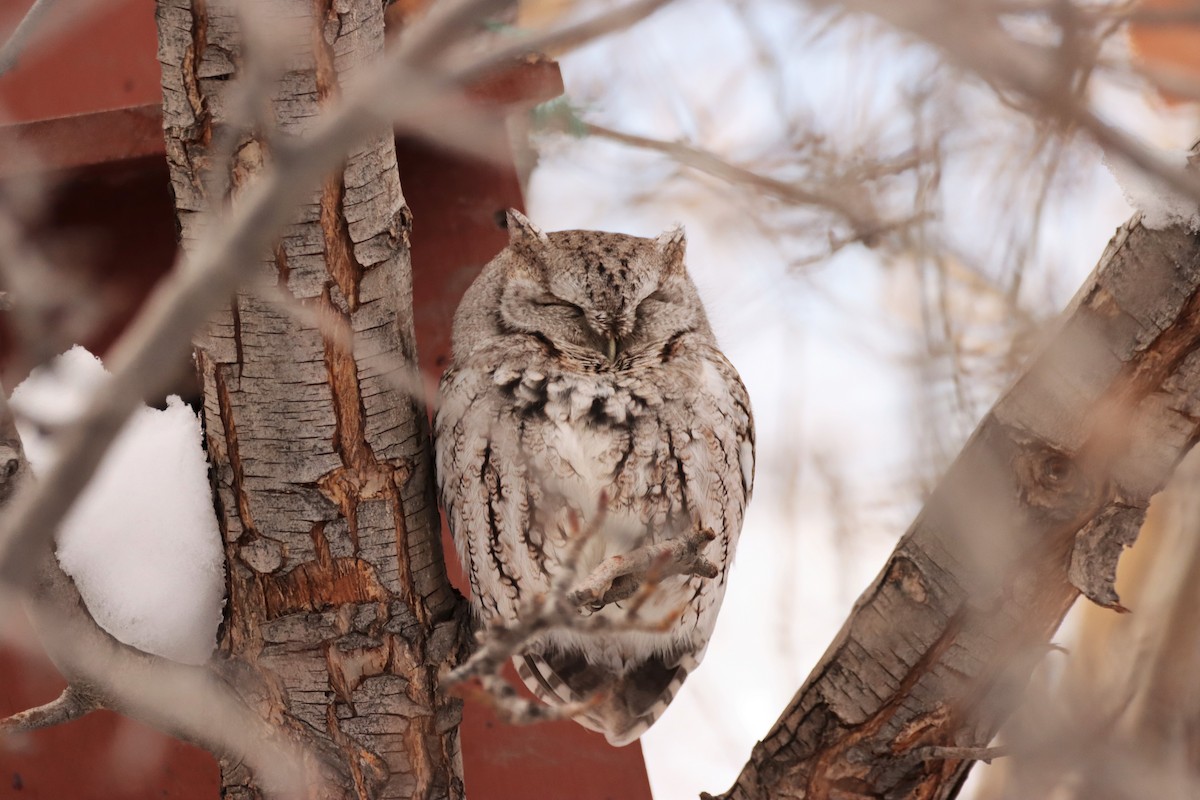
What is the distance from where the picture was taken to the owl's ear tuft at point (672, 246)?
7.60 ft

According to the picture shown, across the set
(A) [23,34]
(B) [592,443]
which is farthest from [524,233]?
(A) [23,34]

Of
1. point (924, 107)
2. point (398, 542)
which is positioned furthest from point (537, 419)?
point (924, 107)

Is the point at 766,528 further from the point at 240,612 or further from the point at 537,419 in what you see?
the point at 240,612

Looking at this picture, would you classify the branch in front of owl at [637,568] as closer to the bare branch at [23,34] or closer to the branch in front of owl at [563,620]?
the branch in front of owl at [563,620]

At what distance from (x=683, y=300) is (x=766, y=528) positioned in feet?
7.01

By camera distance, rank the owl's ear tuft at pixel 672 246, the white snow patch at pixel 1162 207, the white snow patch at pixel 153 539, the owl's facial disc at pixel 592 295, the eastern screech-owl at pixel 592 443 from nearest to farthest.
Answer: the white snow patch at pixel 1162 207, the white snow patch at pixel 153 539, the eastern screech-owl at pixel 592 443, the owl's facial disc at pixel 592 295, the owl's ear tuft at pixel 672 246

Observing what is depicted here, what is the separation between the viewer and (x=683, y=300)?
90.8 inches

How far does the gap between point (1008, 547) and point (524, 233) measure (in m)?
1.10

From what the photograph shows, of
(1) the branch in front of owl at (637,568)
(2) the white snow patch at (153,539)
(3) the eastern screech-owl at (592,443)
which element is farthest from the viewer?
(3) the eastern screech-owl at (592,443)

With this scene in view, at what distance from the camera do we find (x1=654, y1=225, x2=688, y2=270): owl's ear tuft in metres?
2.32

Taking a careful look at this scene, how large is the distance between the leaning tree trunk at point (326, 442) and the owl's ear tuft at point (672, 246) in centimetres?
70

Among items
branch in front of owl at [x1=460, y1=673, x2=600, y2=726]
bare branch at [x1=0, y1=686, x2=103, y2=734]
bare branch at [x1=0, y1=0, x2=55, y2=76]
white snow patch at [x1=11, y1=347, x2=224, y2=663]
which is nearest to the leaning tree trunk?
white snow patch at [x1=11, y1=347, x2=224, y2=663]

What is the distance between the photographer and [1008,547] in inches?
62.7

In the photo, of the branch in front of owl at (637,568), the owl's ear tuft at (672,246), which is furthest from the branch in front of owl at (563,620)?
the owl's ear tuft at (672,246)
